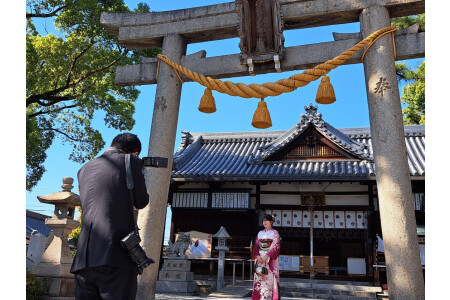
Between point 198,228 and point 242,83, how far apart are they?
9144 millimetres

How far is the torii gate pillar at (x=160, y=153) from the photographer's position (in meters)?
5.83

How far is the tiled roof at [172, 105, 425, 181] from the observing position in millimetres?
12688

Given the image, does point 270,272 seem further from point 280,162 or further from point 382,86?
point 280,162

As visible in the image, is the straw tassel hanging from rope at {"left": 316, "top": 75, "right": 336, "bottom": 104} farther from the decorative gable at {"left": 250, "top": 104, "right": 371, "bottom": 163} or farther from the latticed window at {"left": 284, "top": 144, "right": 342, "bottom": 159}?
the latticed window at {"left": 284, "top": 144, "right": 342, "bottom": 159}

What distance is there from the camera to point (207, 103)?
6512mm

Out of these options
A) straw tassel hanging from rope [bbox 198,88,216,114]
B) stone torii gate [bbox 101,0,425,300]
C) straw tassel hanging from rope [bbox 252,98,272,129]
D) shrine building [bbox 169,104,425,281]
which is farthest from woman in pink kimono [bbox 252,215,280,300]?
shrine building [bbox 169,104,425,281]

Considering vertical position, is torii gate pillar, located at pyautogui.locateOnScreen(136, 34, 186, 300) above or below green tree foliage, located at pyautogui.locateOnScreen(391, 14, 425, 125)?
below

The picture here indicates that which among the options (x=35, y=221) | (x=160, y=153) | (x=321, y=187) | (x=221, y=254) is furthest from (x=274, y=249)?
(x=35, y=221)

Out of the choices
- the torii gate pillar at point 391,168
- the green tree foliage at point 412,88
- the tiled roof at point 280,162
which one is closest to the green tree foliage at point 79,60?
the tiled roof at point 280,162

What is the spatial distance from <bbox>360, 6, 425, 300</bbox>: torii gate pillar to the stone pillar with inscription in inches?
255

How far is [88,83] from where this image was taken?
36.1ft

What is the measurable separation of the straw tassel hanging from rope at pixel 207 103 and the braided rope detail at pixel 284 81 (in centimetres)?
20

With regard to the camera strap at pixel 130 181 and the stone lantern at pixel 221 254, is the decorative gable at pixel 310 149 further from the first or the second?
the camera strap at pixel 130 181

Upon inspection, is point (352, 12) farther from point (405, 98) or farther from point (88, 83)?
point (405, 98)
